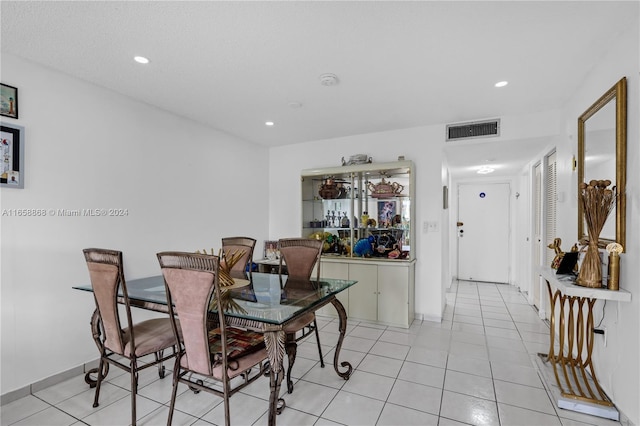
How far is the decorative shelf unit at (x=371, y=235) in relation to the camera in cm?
378

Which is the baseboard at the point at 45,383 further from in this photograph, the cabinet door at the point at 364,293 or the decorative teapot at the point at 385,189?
the decorative teapot at the point at 385,189

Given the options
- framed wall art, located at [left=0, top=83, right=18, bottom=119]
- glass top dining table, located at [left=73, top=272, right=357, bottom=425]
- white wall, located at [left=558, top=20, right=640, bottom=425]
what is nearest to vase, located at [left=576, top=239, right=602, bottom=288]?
white wall, located at [left=558, top=20, right=640, bottom=425]

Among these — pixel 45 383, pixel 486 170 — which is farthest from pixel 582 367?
pixel 45 383

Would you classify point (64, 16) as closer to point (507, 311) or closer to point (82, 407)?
point (82, 407)

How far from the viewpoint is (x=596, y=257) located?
6.55ft

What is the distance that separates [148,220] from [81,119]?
1.05 m

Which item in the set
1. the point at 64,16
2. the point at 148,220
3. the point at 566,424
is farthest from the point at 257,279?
the point at 566,424

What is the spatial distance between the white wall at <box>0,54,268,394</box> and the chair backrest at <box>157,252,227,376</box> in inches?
53.5

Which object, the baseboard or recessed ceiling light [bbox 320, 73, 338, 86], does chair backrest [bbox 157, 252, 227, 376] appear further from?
recessed ceiling light [bbox 320, 73, 338, 86]

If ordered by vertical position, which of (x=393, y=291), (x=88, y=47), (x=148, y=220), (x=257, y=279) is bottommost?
(x=393, y=291)

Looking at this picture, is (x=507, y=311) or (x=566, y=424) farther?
(x=507, y=311)

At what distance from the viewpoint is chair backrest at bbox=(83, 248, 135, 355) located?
195cm

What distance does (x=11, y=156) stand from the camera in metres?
2.22

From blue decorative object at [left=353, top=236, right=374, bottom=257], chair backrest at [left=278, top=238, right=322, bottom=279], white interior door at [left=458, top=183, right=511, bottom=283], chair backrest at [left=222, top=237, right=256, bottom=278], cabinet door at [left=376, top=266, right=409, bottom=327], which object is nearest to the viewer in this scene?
chair backrest at [left=278, top=238, right=322, bottom=279]
